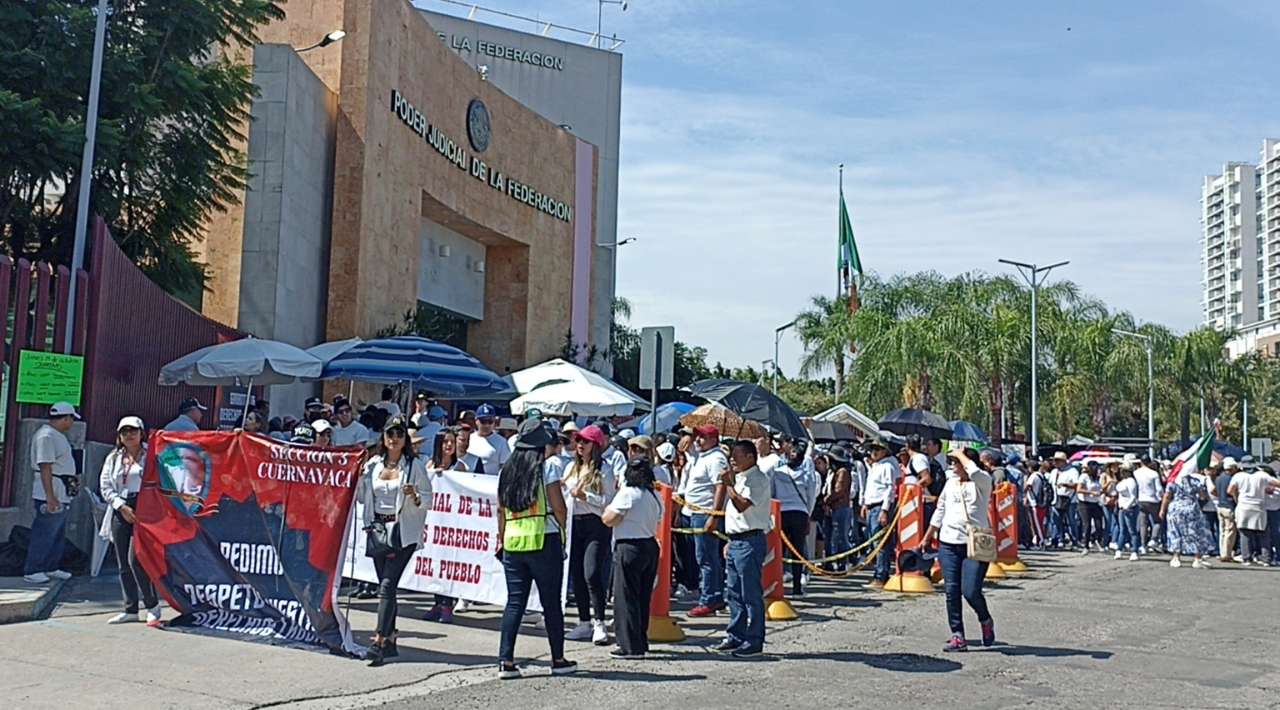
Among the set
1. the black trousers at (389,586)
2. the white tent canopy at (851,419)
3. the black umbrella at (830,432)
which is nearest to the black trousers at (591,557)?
the black trousers at (389,586)

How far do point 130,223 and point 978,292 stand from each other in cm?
3827

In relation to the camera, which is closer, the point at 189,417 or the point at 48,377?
the point at 189,417

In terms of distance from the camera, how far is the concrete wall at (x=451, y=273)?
37031 mm

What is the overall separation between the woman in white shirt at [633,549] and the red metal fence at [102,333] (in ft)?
25.4

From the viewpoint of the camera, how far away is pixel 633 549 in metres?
9.91

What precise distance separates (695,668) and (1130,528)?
51.3 ft

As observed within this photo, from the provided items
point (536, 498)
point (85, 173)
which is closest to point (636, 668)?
point (536, 498)

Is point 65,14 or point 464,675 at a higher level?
point 65,14

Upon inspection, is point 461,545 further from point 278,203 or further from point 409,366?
point 278,203

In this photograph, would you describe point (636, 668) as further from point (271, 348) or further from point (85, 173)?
point (85, 173)

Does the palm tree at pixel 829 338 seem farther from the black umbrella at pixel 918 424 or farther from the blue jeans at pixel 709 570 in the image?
the blue jeans at pixel 709 570

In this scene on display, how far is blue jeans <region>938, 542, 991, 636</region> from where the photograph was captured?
1055 centimetres

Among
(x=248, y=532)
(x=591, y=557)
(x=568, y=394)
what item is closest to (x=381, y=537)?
(x=248, y=532)

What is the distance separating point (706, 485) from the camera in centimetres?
1175
